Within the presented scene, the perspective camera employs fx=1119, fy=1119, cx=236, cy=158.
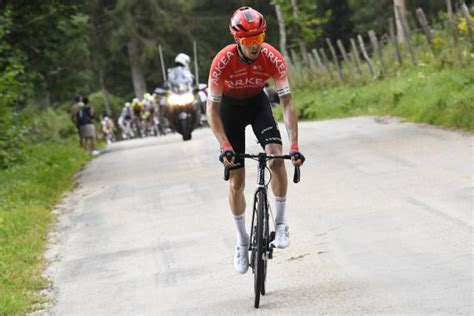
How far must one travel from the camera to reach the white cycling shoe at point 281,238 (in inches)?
355

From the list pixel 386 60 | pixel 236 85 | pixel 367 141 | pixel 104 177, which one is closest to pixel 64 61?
pixel 386 60

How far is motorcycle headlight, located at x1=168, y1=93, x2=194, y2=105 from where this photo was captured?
28.7 m

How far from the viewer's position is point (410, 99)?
2517 centimetres

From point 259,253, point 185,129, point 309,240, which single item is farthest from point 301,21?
point 259,253

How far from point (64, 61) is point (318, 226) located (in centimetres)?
3046

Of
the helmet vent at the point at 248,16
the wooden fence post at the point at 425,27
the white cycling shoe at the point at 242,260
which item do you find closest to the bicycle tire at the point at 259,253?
the white cycling shoe at the point at 242,260

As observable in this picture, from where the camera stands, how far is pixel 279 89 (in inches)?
355

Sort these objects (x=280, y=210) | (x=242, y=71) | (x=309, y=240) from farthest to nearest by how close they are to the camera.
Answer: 1. (x=309, y=240)
2. (x=280, y=210)
3. (x=242, y=71)

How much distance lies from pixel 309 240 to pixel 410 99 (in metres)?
14.4

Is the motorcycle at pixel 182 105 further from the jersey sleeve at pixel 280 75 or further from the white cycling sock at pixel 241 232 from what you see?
the jersey sleeve at pixel 280 75

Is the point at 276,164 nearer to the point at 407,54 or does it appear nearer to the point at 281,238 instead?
the point at 281,238

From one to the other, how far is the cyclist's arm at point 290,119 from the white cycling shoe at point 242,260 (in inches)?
41.0

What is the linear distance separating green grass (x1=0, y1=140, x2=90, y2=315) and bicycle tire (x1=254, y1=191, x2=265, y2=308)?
7.47 ft

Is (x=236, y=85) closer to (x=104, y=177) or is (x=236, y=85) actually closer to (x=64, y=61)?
(x=104, y=177)
